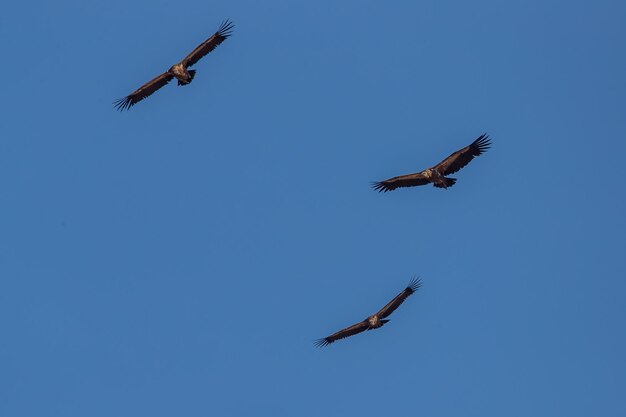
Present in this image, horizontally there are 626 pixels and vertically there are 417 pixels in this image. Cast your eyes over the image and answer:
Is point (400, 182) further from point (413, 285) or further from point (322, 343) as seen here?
point (322, 343)

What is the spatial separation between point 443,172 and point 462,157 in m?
1.02

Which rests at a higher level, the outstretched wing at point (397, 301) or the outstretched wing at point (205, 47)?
the outstretched wing at point (205, 47)

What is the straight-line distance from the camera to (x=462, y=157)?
45125 millimetres

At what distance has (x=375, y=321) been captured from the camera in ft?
166

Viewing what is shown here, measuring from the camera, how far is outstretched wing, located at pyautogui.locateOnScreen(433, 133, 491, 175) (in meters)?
44.4

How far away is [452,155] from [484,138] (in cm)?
149

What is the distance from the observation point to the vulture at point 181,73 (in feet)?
152

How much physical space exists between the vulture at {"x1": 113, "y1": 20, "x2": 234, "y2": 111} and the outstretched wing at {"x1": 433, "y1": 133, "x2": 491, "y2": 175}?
32.8 feet

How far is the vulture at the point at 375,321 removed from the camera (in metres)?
49.4

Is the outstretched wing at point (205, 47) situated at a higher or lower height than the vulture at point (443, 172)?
higher

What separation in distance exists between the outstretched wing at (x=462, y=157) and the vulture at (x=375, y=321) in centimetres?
601

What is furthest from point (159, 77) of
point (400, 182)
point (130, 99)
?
point (400, 182)

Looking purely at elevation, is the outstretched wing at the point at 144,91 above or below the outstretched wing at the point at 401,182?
above

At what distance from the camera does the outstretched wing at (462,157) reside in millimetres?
44375
